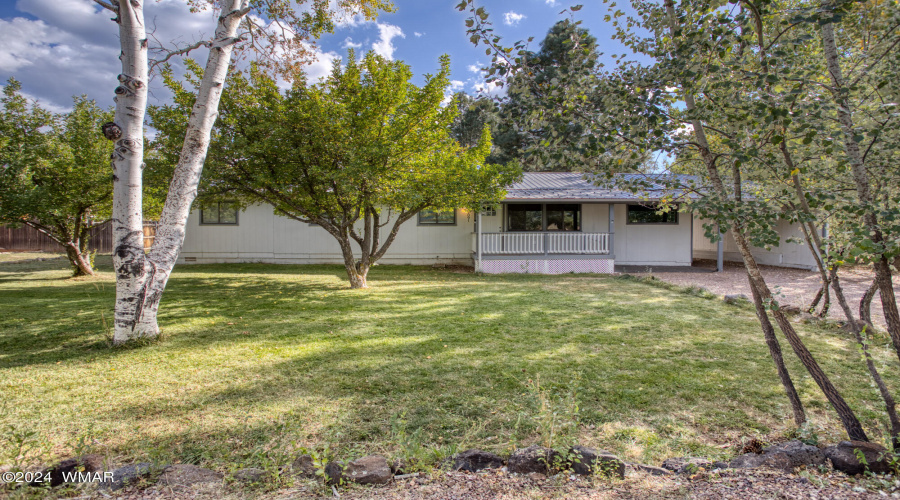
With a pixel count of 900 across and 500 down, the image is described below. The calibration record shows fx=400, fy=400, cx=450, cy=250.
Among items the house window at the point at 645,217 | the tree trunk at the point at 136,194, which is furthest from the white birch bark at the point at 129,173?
the house window at the point at 645,217

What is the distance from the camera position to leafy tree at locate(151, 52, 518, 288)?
283 inches

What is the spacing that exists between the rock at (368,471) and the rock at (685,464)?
1425mm

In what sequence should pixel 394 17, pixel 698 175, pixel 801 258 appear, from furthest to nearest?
pixel 801 258 → pixel 394 17 → pixel 698 175

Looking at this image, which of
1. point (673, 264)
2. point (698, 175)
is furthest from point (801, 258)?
point (698, 175)

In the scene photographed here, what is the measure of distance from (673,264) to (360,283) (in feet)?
34.8

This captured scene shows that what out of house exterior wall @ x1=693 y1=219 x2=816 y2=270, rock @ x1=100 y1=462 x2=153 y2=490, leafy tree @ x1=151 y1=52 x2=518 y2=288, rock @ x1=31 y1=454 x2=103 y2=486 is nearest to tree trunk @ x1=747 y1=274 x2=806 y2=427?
rock @ x1=100 y1=462 x2=153 y2=490

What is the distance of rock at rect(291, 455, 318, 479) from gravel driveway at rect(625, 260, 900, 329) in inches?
279

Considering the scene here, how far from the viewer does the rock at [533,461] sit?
2004 mm

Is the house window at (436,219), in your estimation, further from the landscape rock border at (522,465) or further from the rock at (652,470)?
the rock at (652,470)

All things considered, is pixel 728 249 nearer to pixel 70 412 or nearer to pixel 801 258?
pixel 801 258

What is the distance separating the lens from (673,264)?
13516 mm

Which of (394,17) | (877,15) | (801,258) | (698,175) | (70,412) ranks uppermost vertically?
(394,17)

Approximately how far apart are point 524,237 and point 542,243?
0.58 m

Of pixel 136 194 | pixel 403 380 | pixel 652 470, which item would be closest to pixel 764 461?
pixel 652 470
